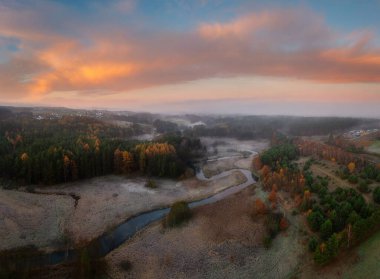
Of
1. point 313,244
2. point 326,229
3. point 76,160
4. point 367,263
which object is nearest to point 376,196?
point 326,229

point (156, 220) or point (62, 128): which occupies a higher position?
point (62, 128)

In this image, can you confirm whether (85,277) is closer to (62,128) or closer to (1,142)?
(1,142)

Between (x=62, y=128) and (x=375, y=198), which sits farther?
(x=62, y=128)

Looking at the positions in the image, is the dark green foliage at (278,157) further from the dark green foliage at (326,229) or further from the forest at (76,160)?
the dark green foliage at (326,229)

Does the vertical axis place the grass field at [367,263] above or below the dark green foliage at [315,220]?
below

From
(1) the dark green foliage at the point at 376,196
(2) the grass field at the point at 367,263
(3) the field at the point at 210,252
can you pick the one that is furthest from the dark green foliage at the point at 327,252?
(1) the dark green foliage at the point at 376,196

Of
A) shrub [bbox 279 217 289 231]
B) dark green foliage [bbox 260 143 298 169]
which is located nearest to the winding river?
shrub [bbox 279 217 289 231]

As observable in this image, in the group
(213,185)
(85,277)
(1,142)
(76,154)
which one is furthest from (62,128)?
(85,277)

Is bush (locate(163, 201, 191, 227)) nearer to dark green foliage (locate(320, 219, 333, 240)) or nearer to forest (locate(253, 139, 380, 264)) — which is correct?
forest (locate(253, 139, 380, 264))

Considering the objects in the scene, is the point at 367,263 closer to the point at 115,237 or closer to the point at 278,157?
the point at 115,237
